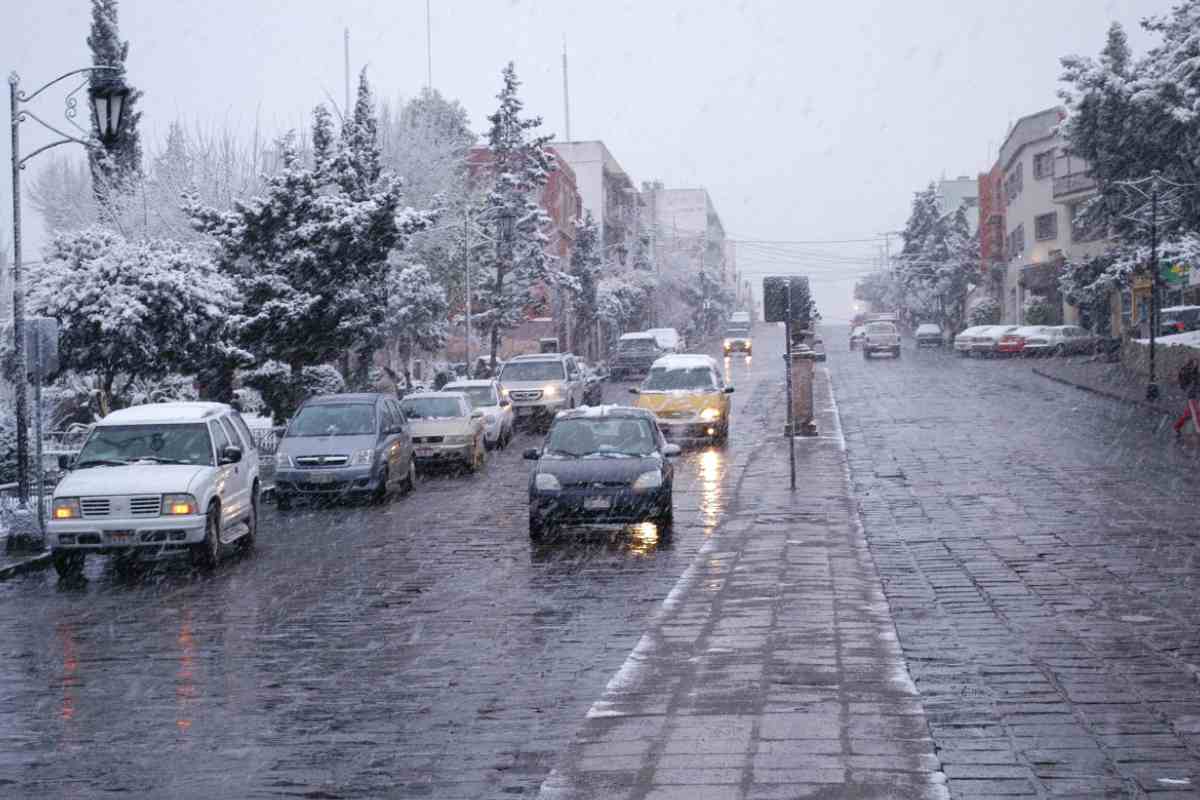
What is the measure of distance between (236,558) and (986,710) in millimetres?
10502

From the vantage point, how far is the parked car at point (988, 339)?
7294 cm

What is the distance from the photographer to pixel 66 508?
15102 mm

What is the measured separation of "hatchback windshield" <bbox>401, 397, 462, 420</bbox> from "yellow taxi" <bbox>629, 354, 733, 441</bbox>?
491 centimetres

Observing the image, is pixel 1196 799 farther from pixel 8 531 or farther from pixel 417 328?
pixel 417 328

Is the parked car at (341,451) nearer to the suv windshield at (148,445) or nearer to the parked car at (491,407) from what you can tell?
the suv windshield at (148,445)

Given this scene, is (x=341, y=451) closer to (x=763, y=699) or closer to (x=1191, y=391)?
(x=763, y=699)

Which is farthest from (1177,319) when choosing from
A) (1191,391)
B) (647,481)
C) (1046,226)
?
(647,481)

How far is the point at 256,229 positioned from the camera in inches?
1325

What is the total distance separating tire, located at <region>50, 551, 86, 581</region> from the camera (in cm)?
1508

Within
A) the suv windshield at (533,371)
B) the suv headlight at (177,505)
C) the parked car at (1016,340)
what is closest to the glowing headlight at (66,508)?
the suv headlight at (177,505)

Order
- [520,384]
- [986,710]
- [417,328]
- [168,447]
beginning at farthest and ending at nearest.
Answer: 1. [417,328]
2. [520,384]
3. [168,447]
4. [986,710]

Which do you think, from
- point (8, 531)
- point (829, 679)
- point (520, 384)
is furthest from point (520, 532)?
point (520, 384)

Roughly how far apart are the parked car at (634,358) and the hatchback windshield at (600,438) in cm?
4064

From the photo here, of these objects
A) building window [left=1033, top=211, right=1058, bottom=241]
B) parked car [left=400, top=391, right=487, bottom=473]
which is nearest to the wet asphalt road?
parked car [left=400, top=391, right=487, bottom=473]
